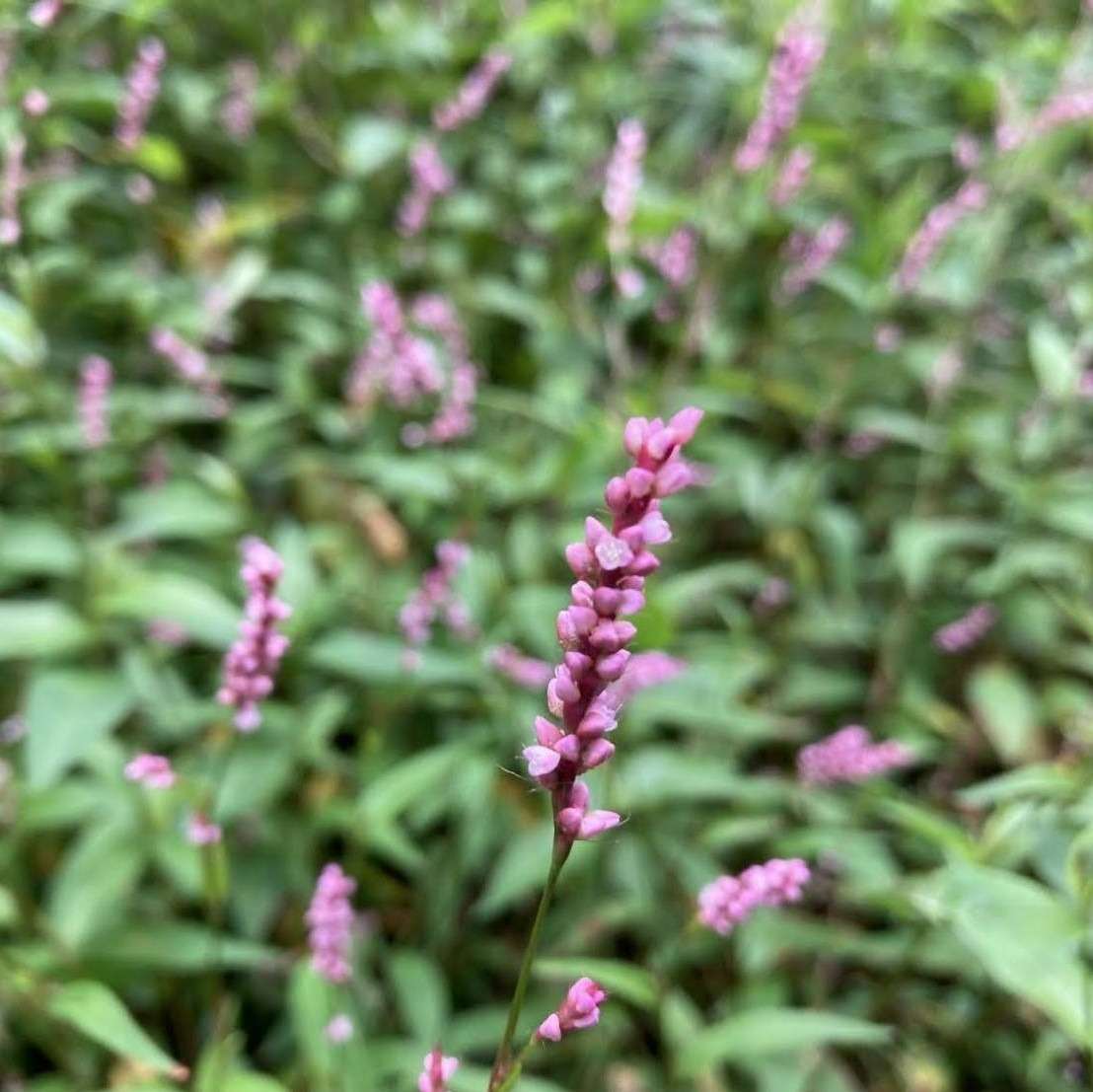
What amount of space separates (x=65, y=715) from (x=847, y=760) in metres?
1.49

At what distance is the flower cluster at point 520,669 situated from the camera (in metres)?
2.06

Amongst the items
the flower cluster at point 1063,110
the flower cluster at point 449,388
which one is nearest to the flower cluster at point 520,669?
the flower cluster at point 449,388

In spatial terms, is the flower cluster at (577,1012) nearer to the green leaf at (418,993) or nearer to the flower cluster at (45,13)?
the green leaf at (418,993)

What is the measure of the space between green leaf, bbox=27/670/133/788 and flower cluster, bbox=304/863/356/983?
56 centimetres

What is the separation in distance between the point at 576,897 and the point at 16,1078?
3.44 feet

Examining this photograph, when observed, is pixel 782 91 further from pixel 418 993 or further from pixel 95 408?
pixel 418 993

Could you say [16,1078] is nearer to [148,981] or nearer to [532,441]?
[148,981]

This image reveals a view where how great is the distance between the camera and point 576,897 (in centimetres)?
217

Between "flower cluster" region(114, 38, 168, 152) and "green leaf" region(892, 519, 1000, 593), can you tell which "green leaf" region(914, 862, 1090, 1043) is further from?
"flower cluster" region(114, 38, 168, 152)

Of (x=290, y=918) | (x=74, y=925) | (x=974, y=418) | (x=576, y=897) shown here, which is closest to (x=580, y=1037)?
(x=576, y=897)

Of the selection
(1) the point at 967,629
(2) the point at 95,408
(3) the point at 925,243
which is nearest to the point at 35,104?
(2) the point at 95,408

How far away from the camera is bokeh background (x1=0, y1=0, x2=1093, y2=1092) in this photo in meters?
1.81

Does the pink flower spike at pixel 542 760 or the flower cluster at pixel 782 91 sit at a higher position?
the flower cluster at pixel 782 91

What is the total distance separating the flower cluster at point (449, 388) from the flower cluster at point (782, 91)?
0.78 metres
